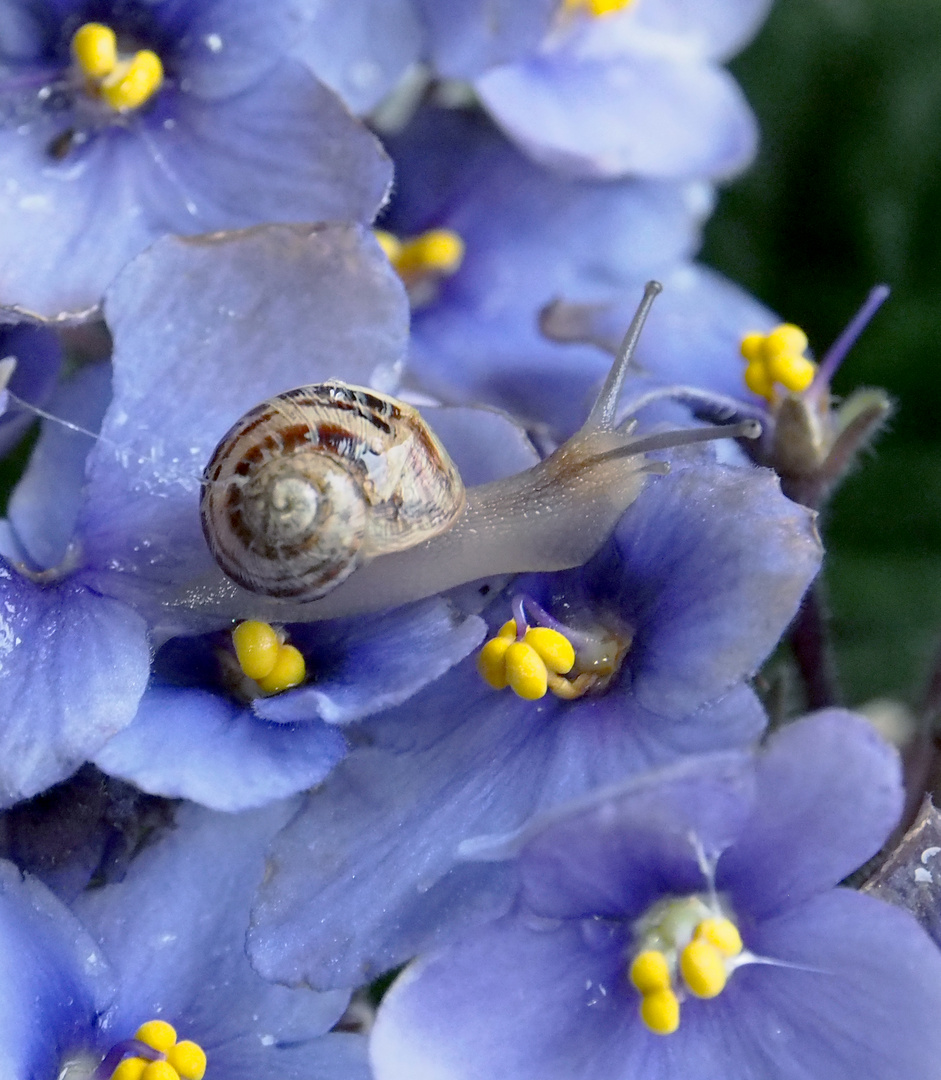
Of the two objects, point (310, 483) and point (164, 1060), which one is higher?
point (310, 483)

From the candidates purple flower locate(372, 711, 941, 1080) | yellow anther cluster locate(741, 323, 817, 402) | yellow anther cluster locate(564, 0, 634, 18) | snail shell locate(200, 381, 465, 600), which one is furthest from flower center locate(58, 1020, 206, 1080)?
yellow anther cluster locate(564, 0, 634, 18)

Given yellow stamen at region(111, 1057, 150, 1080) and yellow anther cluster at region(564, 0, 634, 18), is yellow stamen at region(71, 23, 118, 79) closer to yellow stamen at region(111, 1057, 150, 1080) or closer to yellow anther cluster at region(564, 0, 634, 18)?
yellow anther cluster at region(564, 0, 634, 18)

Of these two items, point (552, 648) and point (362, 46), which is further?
point (362, 46)

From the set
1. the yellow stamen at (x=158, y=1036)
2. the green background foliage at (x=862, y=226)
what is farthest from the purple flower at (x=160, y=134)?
the green background foliage at (x=862, y=226)

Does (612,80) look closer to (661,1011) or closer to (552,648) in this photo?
(552,648)

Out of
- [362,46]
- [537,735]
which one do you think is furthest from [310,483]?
[362,46]

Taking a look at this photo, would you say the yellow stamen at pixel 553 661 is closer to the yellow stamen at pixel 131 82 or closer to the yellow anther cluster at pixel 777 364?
the yellow anther cluster at pixel 777 364
